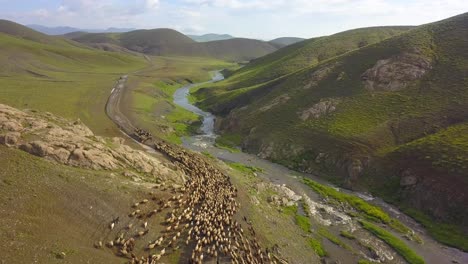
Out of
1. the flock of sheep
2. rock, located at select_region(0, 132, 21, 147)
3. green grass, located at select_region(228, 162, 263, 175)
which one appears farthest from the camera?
green grass, located at select_region(228, 162, 263, 175)

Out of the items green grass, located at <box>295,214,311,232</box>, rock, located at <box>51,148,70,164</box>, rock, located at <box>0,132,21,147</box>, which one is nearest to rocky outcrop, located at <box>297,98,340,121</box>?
green grass, located at <box>295,214,311,232</box>

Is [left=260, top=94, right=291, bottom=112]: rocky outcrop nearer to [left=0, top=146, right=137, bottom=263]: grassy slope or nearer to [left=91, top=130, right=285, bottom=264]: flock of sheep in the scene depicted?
[left=91, top=130, right=285, bottom=264]: flock of sheep

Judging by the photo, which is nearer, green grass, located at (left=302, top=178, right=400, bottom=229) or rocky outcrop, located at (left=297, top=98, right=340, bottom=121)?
green grass, located at (left=302, top=178, right=400, bottom=229)

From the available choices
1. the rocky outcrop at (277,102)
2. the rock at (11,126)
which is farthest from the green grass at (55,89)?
the rocky outcrop at (277,102)

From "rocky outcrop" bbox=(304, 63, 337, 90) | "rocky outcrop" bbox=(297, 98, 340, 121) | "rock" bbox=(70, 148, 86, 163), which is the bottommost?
"rock" bbox=(70, 148, 86, 163)

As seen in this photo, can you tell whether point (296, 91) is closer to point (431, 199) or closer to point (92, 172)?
point (431, 199)

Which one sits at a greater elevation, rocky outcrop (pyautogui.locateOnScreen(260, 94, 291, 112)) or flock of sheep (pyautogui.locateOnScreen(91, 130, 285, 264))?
rocky outcrop (pyautogui.locateOnScreen(260, 94, 291, 112))

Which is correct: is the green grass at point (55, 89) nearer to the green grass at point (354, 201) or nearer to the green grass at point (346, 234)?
the green grass at point (354, 201)
